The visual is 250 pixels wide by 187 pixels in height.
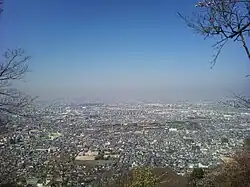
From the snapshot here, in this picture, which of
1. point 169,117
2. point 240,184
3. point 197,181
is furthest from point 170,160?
point 169,117

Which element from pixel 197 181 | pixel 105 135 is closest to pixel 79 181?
pixel 197 181

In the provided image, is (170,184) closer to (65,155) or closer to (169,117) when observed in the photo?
(65,155)

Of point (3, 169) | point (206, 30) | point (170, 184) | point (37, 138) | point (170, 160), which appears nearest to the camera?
point (206, 30)

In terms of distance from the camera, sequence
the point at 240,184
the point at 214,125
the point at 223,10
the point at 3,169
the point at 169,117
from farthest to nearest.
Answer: the point at 169,117
the point at 214,125
the point at 240,184
the point at 3,169
the point at 223,10

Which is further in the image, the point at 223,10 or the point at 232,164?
the point at 232,164

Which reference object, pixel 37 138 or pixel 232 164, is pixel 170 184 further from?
pixel 37 138

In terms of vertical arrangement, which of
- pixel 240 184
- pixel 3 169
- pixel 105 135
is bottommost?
pixel 105 135

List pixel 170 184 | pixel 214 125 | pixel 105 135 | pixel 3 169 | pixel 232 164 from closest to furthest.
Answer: pixel 3 169 < pixel 232 164 < pixel 170 184 < pixel 105 135 < pixel 214 125

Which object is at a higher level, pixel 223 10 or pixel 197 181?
pixel 223 10

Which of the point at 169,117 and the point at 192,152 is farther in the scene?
the point at 169,117
